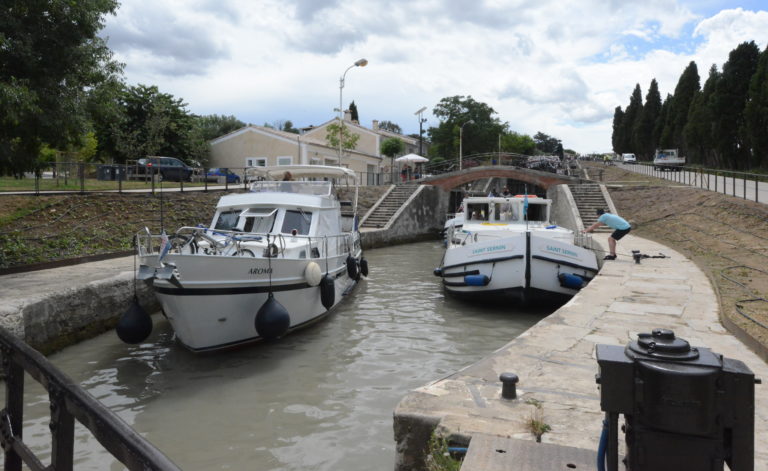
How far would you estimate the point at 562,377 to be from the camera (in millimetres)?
4996

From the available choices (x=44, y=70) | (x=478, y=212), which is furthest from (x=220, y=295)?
(x=478, y=212)

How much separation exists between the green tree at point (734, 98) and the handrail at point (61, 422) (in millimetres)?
46093

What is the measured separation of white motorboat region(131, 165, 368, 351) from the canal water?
1.71ft

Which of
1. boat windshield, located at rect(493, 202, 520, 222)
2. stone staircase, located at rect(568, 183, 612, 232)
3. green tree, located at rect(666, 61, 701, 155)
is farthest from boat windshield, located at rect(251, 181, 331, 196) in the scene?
green tree, located at rect(666, 61, 701, 155)

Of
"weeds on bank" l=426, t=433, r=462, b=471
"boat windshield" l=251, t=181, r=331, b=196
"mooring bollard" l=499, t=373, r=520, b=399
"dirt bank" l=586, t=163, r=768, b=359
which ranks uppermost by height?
"boat windshield" l=251, t=181, r=331, b=196

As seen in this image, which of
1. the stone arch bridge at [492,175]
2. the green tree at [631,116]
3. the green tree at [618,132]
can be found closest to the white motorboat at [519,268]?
the stone arch bridge at [492,175]

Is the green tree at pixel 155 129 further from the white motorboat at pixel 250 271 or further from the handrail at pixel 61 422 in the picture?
the handrail at pixel 61 422

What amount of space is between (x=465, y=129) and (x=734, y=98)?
3219cm

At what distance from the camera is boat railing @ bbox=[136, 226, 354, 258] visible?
834cm

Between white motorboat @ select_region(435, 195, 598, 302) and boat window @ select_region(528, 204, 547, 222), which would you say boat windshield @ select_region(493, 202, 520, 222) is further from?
white motorboat @ select_region(435, 195, 598, 302)

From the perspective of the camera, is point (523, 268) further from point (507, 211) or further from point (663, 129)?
point (663, 129)

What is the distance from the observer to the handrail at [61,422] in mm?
1415

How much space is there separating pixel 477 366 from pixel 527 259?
6.56m

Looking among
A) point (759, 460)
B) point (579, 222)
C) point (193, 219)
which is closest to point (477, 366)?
point (759, 460)
